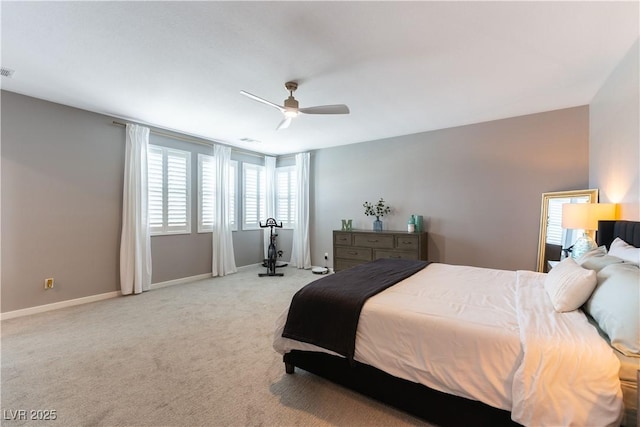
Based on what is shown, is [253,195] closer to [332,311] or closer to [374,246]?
[374,246]

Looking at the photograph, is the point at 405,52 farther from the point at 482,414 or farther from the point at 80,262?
the point at 80,262

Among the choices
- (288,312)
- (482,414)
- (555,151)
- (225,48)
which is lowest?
(482,414)

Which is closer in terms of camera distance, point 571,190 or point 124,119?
point 571,190

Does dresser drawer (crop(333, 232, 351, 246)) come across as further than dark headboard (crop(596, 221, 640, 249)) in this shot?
Yes

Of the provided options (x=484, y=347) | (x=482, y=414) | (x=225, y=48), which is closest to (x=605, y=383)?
(x=484, y=347)

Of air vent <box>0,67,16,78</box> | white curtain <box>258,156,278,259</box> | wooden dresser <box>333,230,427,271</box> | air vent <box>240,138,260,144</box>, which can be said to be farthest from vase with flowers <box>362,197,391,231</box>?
air vent <box>0,67,16,78</box>

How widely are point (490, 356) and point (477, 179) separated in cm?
355

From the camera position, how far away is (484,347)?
4.72 ft

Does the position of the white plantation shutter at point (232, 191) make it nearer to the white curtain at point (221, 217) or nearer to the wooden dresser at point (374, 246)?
the white curtain at point (221, 217)

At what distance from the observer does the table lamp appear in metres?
2.63

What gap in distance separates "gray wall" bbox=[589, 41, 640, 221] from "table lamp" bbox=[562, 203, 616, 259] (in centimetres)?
11

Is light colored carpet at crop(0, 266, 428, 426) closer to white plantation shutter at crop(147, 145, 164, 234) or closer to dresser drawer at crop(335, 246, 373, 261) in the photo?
white plantation shutter at crop(147, 145, 164, 234)

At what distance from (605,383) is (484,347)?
46cm

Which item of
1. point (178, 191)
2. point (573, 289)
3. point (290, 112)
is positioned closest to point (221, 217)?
point (178, 191)
